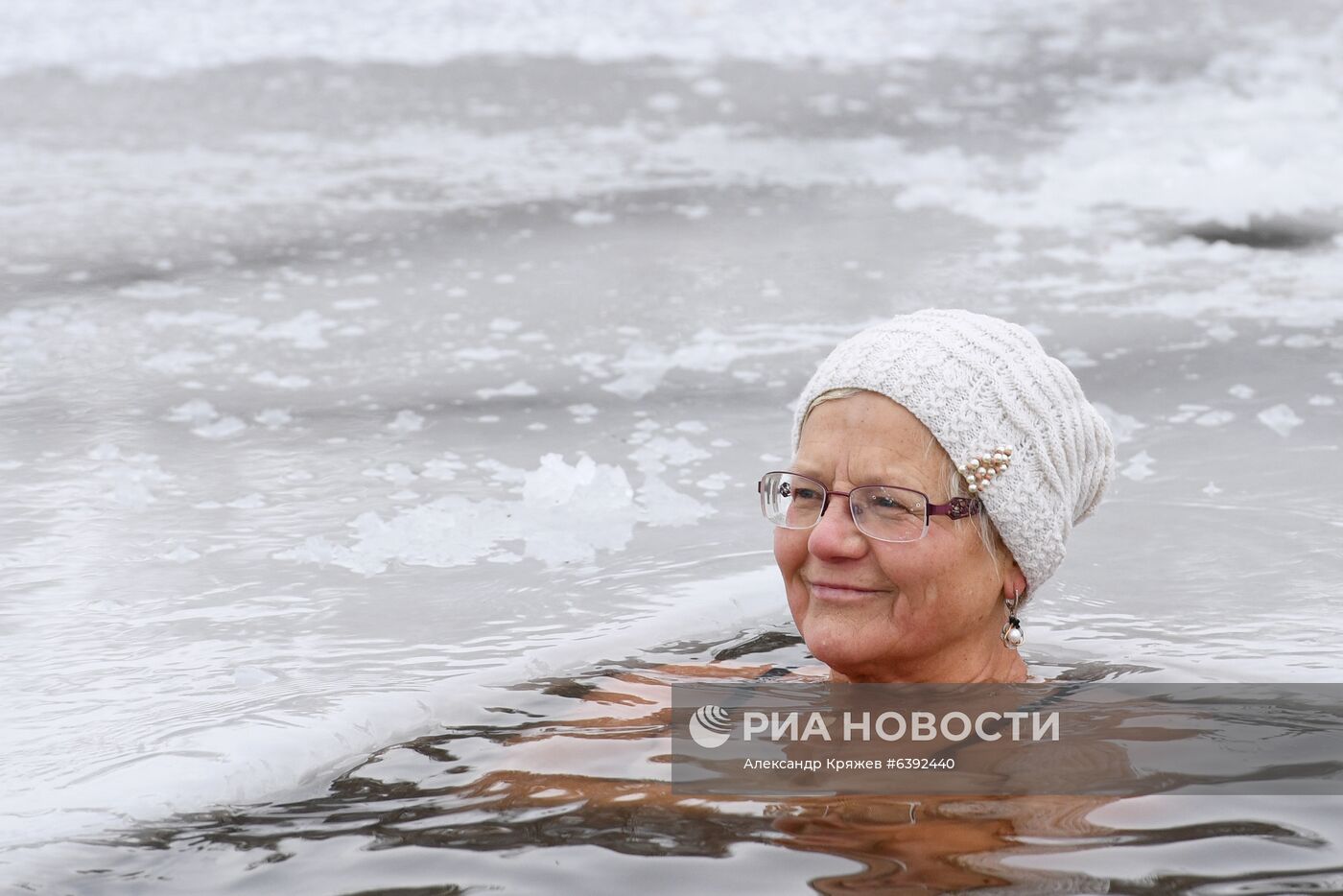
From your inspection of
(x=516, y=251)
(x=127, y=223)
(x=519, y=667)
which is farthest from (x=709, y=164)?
(x=519, y=667)

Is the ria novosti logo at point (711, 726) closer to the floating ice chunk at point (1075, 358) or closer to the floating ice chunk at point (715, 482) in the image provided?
the floating ice chunk at point (715, 482)

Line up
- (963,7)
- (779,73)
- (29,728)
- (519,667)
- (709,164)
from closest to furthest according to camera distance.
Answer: (29,728) → (519,667) → (709,164) → (779,73) → (963,7)

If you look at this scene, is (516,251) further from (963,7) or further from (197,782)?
(963,7)

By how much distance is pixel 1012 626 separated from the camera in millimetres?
3082

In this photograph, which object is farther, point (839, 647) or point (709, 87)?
point (709, 87)

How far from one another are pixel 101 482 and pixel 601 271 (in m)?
2.68

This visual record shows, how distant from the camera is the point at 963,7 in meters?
12.6

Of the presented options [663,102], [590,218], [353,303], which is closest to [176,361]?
[353,303]

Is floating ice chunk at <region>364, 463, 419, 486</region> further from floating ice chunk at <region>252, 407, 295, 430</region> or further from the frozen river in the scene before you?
Answer: floating ice chunk at <region>252, 407, 295, 430</region>

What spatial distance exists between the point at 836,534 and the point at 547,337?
11.1 feet

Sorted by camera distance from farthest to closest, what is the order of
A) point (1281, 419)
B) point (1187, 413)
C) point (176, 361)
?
1. point (176, 361)
2. point (1187, 413)
3. point (1281, 419)

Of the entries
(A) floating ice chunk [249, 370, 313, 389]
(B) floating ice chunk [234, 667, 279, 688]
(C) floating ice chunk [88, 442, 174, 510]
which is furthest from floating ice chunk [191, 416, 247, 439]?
(B) floating ice chunk [234, 667, 279, 688]

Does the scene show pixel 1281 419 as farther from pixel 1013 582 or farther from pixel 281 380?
pixel 281 380

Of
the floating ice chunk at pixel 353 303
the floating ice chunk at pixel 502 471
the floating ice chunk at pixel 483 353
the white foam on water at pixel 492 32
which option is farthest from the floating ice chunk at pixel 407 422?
the white foam on water at pixel 492 32
